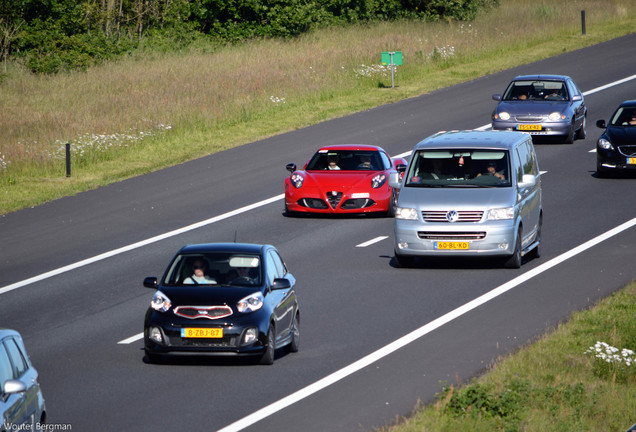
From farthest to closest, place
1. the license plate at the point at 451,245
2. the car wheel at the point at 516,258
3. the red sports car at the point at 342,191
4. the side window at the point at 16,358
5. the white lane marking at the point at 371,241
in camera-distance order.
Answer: the red sports car at the point at 342,191 < the white lane marking at the point at 371,241 < the car wheel at the point at 516,258 < the license plate at the point at 451,245 < the side window at the point at 16,358

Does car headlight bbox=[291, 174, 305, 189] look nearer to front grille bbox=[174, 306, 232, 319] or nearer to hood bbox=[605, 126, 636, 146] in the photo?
hood bbox=[605, 126, 636, 146]

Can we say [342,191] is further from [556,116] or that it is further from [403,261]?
[556,116]

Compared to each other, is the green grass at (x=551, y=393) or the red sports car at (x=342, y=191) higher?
the green grass at (x=551, y=393)

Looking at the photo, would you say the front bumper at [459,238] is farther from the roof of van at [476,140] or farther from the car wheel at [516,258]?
the roof of van at [476,140]

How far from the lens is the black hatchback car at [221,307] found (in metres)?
14.3

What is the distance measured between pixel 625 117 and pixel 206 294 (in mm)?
18572

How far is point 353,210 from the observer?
26.1 m

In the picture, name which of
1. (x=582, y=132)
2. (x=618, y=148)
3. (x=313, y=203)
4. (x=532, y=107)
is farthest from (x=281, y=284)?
(x=582, y=132)

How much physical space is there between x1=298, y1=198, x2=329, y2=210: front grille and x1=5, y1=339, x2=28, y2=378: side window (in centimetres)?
1598

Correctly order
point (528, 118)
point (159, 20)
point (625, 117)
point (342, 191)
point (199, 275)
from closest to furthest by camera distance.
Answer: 1. point (199, 275)
2. point (342, 191)
3. point (625, 117)
4. point (528, 118)
5. point (159, 20)

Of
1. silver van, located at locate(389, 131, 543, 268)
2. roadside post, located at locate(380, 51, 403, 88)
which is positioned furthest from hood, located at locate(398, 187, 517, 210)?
roadside post, located at locate(380, 51, 403, 88)

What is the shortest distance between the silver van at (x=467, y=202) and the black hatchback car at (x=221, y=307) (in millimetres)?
5202

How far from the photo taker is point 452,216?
66.2 ft

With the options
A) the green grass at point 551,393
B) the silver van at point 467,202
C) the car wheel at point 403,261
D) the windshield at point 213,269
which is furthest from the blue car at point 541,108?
the windshield at point 213,269
